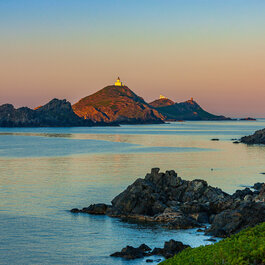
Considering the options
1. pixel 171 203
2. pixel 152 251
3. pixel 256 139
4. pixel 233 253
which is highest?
pixel 256 139

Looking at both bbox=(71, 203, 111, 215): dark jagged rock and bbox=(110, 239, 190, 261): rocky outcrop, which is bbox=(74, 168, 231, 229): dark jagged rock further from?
bbox=(110, 239, 190, 261): rocky outcrop

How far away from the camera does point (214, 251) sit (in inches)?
683

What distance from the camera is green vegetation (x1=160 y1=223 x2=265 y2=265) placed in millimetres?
15695

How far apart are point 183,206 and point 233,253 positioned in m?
22.6

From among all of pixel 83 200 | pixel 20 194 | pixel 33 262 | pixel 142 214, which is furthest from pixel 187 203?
pixel 20 194

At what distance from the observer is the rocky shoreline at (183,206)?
32.5 metres

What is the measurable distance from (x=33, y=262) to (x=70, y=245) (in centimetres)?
390

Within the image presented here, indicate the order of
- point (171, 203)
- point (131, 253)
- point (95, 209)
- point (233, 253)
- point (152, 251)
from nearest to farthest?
point (233, 253) < point (131, 253) < point (152, 251) < point (95, 209) < point (171, 203)

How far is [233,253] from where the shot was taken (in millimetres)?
16406

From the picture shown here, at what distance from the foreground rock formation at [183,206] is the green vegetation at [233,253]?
1299 cm

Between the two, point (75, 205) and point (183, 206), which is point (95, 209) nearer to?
point (75, 205)

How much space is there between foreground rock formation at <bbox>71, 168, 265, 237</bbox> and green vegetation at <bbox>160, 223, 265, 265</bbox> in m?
13.0

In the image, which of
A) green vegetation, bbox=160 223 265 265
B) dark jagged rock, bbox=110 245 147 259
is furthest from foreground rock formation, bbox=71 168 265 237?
green vegetation, bbox=160 223 265 265

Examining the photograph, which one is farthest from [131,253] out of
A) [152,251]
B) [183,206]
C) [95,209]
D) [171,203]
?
[171,203]
